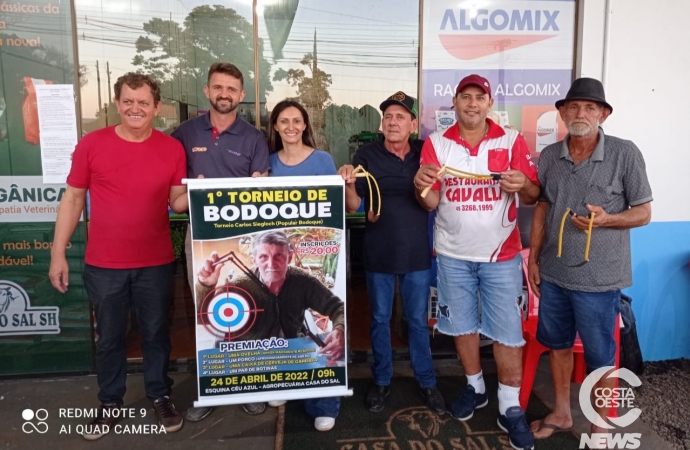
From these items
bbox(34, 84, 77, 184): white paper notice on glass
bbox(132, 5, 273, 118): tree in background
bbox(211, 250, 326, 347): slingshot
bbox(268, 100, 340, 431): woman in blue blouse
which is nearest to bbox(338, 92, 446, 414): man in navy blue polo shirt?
bbox(268, 100, 340, 431): woman in blue blouse

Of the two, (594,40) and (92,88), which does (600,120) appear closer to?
(594,40)

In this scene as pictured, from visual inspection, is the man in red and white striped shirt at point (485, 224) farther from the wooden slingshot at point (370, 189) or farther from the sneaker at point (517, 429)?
the wooden slingshot at point (370, 189)

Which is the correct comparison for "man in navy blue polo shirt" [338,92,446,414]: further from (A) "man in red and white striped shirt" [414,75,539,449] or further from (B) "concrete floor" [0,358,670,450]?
(B) "concrete floor" [0,358,670,450]

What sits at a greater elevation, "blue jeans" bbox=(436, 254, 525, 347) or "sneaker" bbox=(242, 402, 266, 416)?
"blue jeans" bbox=(436, 254, 525, 347)

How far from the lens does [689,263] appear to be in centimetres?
360

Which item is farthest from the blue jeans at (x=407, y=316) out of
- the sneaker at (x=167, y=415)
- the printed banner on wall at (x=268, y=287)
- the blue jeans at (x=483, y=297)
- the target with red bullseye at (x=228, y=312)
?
the sneaker at (x=167, y=415)

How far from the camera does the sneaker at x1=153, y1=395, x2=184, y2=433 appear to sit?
2.79 metres

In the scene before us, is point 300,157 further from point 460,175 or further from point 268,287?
point 460,175

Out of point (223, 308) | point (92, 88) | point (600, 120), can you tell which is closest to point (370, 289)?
point (223, 308)

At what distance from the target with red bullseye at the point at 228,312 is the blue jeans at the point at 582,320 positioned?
152 centimetres

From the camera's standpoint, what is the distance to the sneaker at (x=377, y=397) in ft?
9.72

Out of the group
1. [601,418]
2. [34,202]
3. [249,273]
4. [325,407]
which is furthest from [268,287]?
[34,202]

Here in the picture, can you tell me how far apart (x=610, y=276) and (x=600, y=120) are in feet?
2.58

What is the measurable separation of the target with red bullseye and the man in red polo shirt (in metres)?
0.52
